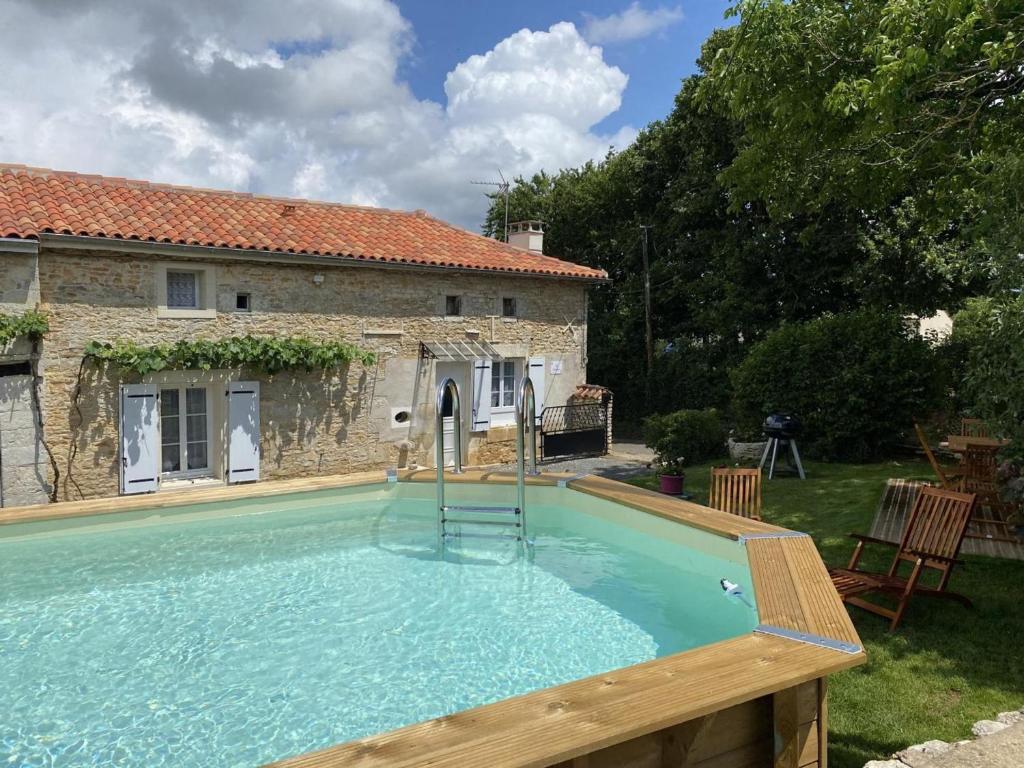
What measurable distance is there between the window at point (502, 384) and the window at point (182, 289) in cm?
624

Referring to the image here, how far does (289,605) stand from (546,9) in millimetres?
12916

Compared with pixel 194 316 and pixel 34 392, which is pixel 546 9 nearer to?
pixel 194 316

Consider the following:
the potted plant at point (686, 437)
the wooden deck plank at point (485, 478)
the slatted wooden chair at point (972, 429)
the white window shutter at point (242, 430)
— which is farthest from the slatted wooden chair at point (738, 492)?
A: the white window shutter at point (242, 430)

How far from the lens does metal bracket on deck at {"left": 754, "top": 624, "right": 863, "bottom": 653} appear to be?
3737 mm

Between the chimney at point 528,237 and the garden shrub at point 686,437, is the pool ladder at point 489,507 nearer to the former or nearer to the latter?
the garden shrub at point 686,437

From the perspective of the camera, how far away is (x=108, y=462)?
11.2m

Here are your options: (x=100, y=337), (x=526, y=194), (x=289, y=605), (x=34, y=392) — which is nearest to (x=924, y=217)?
(x=289, y=605)

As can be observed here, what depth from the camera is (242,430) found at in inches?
481

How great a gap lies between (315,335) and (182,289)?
7.69 ft

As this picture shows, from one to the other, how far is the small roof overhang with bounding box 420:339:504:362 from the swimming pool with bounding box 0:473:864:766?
16.9ft

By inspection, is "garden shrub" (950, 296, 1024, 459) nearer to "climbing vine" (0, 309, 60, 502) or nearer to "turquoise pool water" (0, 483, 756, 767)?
"turquoise pool water" (0, 483, 756, 767)

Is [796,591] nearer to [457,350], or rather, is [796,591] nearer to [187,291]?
[187,291]

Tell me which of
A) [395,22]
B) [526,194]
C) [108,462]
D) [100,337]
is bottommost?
[108,462]

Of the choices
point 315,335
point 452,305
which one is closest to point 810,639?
point 315,335
